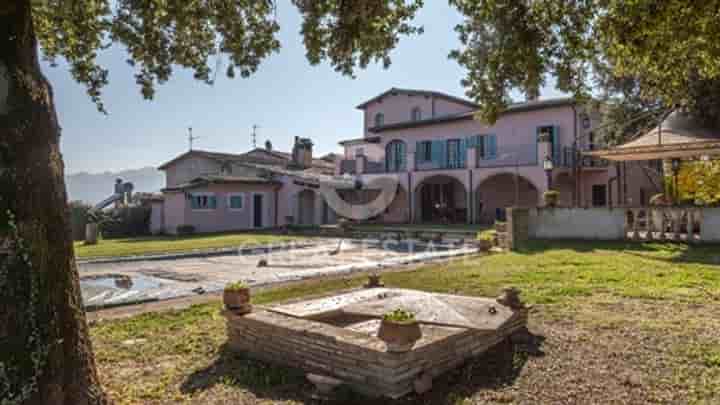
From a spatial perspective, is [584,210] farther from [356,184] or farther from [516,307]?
[356,184]

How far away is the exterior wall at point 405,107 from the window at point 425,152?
2344 millimetres

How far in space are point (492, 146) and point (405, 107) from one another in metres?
7.24

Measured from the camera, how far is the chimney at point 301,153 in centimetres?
3322

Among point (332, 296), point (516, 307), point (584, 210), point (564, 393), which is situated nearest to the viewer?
point (564, 393)

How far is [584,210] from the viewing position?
14.0 m

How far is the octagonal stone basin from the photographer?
3.82 metres

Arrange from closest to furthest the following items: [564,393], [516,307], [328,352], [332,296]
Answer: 1. [564,393]
2. [328,352]
3. [516,307]
4. [332,296]

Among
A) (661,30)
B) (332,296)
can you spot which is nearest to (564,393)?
(332,296)

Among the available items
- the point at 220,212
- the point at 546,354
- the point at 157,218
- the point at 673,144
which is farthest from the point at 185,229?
the point at 546,354

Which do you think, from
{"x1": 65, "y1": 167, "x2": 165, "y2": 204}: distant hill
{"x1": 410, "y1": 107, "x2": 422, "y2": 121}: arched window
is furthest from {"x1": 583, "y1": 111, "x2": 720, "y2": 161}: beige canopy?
{"x1": 65, "y1": 167, "x2": 165, "y2": 204}: distant hill

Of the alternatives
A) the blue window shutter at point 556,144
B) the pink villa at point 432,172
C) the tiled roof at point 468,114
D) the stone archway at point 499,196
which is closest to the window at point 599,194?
the pink villa at point 432,172

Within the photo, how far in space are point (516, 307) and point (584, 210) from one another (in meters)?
9.96

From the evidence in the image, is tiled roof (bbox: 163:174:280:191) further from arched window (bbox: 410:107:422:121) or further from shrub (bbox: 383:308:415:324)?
shrub (bbox: 383:308:415:324)

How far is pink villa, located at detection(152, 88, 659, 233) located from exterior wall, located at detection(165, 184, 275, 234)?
0.06 metres
